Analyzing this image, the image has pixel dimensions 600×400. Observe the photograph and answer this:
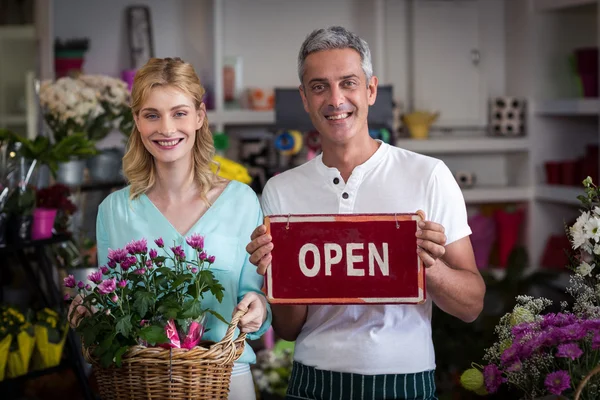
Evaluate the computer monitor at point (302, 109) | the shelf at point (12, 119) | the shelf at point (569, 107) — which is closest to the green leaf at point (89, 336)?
the computer monitor at point (302, 109)

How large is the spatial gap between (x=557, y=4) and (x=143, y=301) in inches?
177

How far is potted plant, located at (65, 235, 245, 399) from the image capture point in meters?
1.57

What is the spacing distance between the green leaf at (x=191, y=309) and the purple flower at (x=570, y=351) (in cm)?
63

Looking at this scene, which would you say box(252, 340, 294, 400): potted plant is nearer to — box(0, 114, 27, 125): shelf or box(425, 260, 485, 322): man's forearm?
box(425, 260, 485, 322): man's forearm

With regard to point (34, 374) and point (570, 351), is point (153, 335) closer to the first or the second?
point (570, 351)

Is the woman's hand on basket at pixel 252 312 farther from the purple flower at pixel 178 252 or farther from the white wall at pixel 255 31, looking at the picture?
the white wall at pixel 255 31

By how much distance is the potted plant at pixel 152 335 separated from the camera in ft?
5.16

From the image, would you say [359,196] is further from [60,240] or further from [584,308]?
[60,240]

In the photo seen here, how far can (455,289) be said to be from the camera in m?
1.83

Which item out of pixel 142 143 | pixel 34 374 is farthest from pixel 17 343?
pixel 142 143

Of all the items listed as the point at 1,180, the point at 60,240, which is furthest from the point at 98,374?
the point at 60,240

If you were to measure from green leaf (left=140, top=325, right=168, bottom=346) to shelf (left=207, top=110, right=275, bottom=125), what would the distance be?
385 centimetres

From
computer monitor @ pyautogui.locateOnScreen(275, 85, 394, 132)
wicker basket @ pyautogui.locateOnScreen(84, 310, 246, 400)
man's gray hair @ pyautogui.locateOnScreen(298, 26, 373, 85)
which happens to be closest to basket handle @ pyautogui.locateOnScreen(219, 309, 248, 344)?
wicker basket @ pyautogui.locateOnScreen(84, 310, 246, 400)

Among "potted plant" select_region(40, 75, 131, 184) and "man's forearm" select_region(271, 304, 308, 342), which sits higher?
"potted plant" select_region(40, 75, 131, 184)
